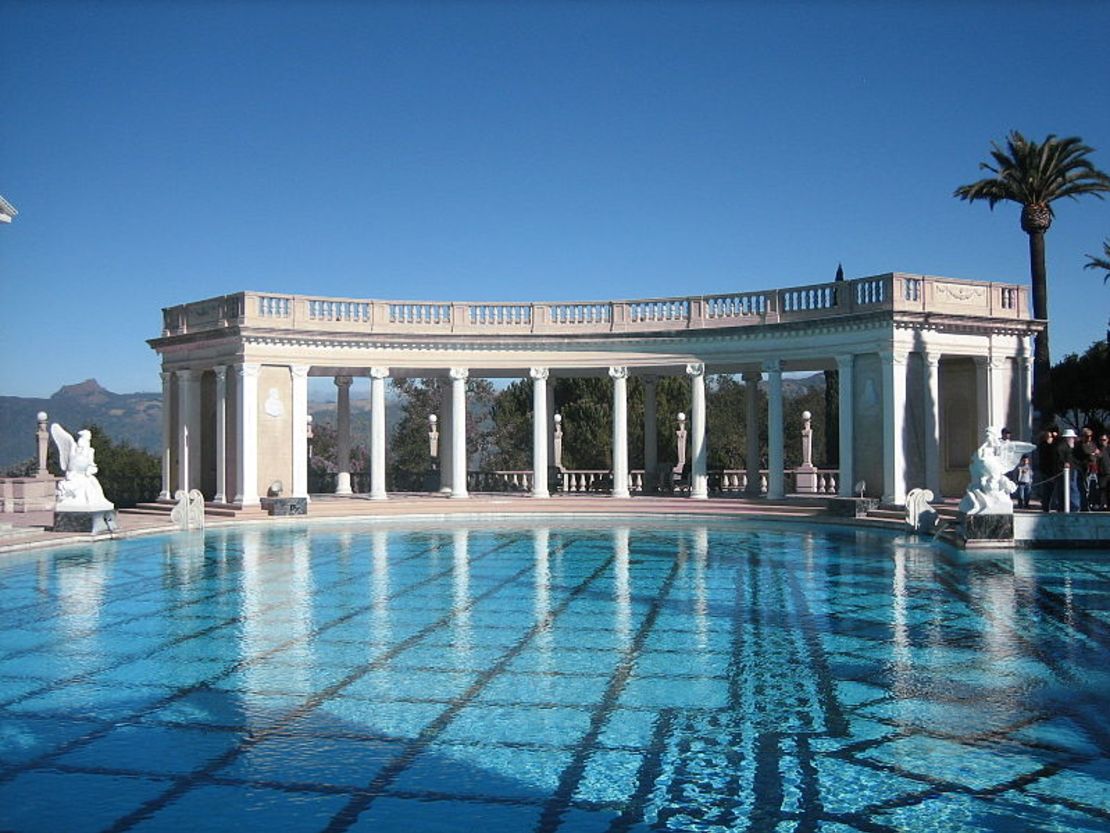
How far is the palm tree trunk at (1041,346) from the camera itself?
33.4 metres

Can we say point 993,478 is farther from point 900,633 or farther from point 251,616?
point 251,616

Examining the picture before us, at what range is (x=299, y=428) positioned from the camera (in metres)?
34.7

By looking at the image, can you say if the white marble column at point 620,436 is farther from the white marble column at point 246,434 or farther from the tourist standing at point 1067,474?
the tourist standing at point 1067,474

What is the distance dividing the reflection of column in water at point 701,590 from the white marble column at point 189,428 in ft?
64.0

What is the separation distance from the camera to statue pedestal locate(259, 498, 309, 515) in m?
31.3

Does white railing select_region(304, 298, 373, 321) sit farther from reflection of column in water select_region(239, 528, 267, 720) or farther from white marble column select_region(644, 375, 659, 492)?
reflection of column in water select_region(239, 528, 267, 720)

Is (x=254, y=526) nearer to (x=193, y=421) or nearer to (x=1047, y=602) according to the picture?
(x=193, y=421)

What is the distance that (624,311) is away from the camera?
36.6 meters

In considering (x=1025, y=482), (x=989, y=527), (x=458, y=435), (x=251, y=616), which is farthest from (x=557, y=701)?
(x=458, y=435)

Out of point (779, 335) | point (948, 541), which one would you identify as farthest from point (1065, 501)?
point (779, 335)

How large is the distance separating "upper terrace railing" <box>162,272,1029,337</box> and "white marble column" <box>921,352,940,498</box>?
5.48ft

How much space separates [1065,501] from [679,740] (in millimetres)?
18467

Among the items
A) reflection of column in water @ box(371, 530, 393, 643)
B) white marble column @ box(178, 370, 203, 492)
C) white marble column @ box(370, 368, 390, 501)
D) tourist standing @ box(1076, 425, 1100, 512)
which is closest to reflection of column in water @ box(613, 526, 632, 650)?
reflection of column in water @ box(371, 530, 393, 643)

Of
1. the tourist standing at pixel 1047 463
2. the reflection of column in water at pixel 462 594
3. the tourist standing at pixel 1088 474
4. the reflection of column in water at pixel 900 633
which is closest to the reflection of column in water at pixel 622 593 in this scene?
the reflection of column in water at pixel 462 594
